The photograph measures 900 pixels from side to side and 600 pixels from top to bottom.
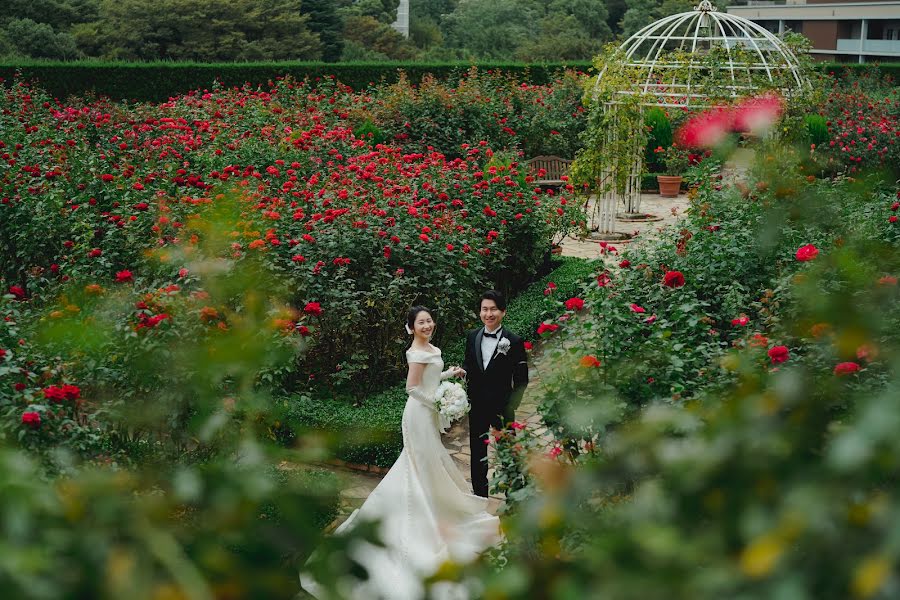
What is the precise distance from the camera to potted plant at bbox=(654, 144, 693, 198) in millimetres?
15297

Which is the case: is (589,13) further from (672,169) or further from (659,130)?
(672,169)

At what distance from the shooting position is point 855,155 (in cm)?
1370

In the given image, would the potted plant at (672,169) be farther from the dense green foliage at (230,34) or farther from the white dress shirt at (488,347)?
the dense green foliage at (230,34)

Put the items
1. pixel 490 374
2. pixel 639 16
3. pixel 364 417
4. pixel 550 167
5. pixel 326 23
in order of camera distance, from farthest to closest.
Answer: pixel 639 16 < pixel 326 23 < pixel 550 167 < pixel 364 417 < pixel 490 374

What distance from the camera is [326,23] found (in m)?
35.9

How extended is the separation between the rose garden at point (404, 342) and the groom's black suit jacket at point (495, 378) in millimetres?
217

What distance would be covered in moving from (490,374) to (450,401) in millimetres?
406

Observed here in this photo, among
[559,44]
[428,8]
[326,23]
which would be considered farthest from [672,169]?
[428,8]

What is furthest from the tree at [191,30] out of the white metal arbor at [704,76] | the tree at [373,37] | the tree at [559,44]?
the white metal arbor at [704,76]

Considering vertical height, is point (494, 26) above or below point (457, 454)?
above

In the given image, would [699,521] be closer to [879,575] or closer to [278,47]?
[879,575]

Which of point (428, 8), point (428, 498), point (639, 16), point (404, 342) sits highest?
point (428, 8)

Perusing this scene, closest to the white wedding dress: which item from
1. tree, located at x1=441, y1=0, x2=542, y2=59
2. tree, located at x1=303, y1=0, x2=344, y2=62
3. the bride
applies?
the bride

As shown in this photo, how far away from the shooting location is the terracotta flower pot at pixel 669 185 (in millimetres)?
15532
